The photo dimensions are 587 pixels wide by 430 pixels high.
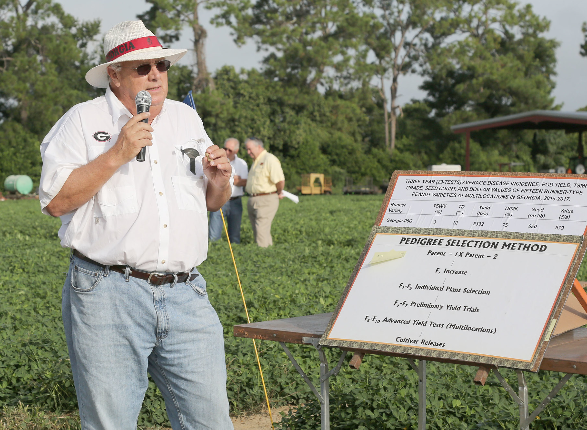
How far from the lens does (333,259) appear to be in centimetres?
1176

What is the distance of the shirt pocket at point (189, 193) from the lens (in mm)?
3129

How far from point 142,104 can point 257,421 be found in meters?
2.98

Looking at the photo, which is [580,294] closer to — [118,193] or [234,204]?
[118,193]

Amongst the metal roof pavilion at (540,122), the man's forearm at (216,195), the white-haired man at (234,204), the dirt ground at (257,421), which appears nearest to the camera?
the man's forearm at (216,195)

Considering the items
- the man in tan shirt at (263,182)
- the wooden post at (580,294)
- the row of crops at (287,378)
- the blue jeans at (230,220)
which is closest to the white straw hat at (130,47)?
the wooden post at (580,294)

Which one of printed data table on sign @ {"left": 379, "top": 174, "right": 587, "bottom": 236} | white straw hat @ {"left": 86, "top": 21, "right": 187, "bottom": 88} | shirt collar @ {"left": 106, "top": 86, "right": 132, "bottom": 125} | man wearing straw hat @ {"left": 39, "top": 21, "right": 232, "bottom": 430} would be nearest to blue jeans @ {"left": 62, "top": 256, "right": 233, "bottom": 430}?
man wearing straw hat @ {"left": 39, "top": 21, "right": 232, "bottom": 430}

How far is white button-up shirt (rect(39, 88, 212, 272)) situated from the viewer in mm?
2955

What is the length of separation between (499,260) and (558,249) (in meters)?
0.22

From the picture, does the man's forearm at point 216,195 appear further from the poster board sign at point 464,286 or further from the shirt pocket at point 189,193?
the poster board sign at point 464,286

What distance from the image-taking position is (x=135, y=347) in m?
2.99

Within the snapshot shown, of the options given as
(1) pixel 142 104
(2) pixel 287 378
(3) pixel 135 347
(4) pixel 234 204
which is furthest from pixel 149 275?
(4) pixel 234 204

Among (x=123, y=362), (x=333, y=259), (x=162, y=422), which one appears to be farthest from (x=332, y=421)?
(x=333, y=259)

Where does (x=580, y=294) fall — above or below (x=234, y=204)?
above

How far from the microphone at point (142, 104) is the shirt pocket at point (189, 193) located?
187 mm
